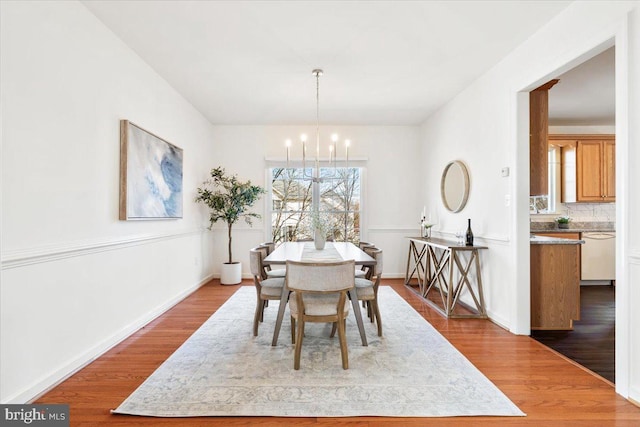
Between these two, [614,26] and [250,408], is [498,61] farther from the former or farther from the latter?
[250,408]

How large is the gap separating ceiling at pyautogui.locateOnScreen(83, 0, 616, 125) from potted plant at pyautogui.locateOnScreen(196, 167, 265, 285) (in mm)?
1215

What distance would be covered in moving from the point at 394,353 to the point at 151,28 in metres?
3.19

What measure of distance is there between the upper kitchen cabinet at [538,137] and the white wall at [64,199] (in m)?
3.71

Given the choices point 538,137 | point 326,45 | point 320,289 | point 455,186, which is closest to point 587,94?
point 538,137

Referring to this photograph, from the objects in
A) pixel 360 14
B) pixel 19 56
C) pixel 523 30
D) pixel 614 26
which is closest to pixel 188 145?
pixel 19 56

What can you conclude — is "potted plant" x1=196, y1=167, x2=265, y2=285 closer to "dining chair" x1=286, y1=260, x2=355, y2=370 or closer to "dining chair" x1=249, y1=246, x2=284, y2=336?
"dining chair" x1=249, y1=246, x2=284, y2=336

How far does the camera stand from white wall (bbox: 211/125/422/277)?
5719 millimetres

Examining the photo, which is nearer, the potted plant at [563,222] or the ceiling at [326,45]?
the ceiling at [326,45]

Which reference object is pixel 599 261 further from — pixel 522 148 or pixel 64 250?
pixel 64 250

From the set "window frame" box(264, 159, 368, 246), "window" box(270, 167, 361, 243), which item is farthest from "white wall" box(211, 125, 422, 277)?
"window" box(270, 167, 361, 243)

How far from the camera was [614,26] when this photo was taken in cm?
204

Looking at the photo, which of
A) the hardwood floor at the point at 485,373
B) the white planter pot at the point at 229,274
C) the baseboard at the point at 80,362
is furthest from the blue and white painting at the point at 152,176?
the white planter pot at the point at 229,274

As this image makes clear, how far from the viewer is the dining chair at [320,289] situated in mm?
2340

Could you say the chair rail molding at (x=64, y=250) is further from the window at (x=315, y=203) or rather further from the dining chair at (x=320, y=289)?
the window at (x=315, y=203)
